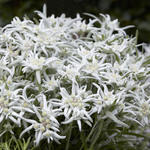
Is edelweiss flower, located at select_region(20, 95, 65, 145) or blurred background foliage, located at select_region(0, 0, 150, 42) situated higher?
blurred background foliage, located at select_region(0, 0, 150, 42)

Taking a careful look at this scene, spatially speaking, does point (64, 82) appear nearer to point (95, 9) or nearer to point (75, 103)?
point (75, 103)

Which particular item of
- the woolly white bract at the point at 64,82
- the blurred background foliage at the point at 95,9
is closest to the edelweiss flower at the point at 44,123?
the woolly white bract at the point at 64,82

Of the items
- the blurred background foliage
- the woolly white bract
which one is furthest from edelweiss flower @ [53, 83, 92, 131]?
the blurred background foliage

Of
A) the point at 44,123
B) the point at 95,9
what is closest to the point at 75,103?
the point at 44,123

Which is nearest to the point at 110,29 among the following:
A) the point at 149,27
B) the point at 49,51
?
the point at 49,51

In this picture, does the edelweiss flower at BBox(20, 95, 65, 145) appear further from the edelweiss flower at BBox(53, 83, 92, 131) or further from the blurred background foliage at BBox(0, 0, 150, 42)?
the blurred background foliage at BBox(0, 0, 150, 42)

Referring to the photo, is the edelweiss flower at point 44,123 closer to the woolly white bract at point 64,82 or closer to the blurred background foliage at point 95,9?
the woolly white bract at point 64,82
